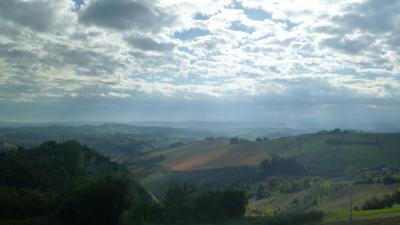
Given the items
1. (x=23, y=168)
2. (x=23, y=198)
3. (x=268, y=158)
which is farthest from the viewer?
(x=268, y=158)

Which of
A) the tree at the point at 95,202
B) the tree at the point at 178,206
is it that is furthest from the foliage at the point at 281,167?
the tree at the point at 95,202

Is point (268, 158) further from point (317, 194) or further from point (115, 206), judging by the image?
point (115, 206)

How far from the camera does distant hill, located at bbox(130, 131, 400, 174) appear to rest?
350ft

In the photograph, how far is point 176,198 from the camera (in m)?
41.0

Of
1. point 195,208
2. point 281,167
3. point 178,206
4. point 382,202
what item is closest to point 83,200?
point 178,206

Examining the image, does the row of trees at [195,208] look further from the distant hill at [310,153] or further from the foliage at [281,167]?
the foliage at [281,167]

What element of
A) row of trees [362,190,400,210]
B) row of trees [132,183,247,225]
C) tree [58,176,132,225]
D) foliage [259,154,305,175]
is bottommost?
foliage [259,154,305,175]

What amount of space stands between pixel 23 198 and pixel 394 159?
3932 inches

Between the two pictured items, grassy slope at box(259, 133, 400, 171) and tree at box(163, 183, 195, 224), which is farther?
grassy slope at box(259, 133, 400, 171)

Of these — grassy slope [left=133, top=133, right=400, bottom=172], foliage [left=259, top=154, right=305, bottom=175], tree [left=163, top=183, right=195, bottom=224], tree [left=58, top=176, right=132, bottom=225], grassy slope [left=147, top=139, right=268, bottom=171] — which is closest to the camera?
tree [left=58, top=176, right=132, bottom=225]

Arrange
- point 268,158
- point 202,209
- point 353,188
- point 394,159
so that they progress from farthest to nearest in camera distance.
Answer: point 268,158
point 394,159
point 353,188
point 202,209

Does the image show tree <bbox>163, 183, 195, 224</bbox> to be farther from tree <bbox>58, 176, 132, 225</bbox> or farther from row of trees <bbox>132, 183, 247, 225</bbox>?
tree <bbox>58, 176, 132, 225</bbox>

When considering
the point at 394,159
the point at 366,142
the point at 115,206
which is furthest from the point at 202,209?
the point at 366,142

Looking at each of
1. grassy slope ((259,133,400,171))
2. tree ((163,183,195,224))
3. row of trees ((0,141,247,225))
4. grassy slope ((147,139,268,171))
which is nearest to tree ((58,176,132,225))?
row of trees ((0,141,247,225))
